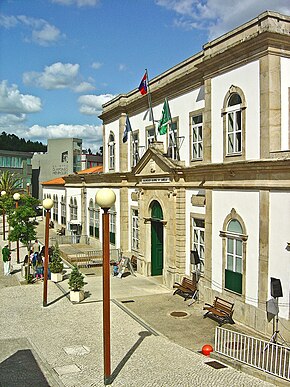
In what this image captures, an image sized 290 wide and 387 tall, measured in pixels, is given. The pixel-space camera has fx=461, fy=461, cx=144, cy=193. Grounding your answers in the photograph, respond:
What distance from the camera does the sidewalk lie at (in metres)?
9.72

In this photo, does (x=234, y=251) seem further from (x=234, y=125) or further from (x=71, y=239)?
(x=71, y=239)

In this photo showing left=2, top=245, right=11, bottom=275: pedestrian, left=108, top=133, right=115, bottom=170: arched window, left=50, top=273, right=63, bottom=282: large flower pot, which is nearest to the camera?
left=50, top=273, right=63, bottom=282: large flower pot

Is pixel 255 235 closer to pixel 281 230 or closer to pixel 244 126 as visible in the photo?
pixel 281 230

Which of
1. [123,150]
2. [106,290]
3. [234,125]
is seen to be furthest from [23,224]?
[106,290]

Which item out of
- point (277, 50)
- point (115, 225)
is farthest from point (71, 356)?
point (115, 225)

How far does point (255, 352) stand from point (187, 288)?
22.9 feet

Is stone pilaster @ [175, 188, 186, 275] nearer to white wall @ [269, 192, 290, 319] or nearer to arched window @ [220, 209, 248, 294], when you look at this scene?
arched window @ [220, 209, 248, 294]

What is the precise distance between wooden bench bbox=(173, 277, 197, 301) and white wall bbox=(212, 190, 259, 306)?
61.8 inches

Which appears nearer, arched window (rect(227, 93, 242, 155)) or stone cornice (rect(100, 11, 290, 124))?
stone cornice (rect(100, 11, 290, 124))

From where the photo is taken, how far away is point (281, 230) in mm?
12523

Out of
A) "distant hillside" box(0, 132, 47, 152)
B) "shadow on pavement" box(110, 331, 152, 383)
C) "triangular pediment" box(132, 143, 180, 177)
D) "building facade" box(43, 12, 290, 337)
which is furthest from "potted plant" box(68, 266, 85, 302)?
"distant hillside" box(0, 132, 47, 152)

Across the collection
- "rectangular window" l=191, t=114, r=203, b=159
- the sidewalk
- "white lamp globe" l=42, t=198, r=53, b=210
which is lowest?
the sidewalk

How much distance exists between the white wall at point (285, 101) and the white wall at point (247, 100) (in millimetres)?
683

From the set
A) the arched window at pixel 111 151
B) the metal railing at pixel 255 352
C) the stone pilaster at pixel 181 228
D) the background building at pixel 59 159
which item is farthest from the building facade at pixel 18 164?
the metal railing at pixel 255 352
